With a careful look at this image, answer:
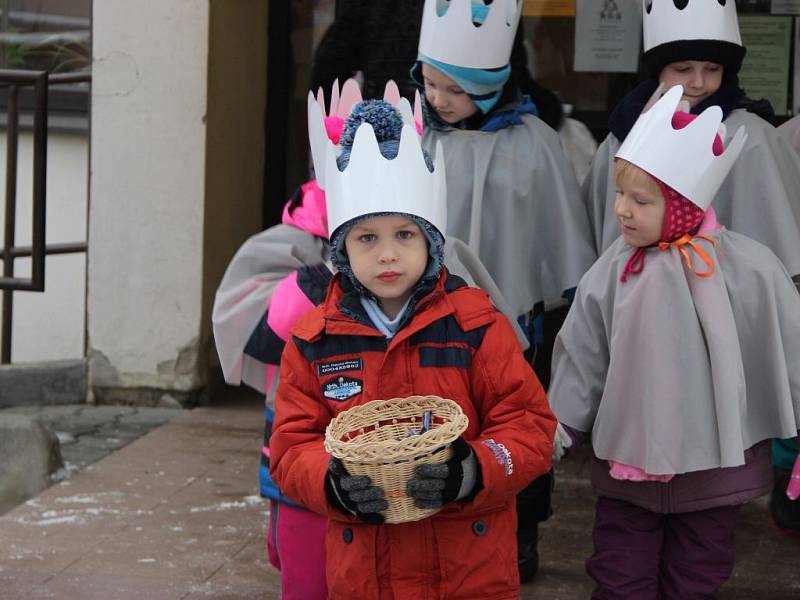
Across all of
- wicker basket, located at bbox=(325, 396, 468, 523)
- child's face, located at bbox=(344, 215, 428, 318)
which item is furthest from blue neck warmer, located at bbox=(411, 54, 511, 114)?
wicker basket, located at bbox=(325, 396, 468, 523)

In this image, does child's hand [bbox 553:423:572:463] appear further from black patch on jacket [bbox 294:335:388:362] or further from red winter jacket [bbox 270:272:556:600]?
black patch on jacket [bbox 294:335:388:362]

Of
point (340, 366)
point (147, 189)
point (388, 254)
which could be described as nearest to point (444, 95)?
point (388, 254)

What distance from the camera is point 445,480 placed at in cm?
280

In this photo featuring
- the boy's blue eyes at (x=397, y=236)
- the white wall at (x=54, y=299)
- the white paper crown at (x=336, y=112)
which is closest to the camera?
the boy's blue eyes at (x=397, y=236)

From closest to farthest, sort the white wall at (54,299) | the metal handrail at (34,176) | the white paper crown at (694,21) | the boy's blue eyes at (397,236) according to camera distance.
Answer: the boy's blue eyes at (397,236) < the white paper crown at (694,21) < the metal handrail at (34,176) < the white wall at (54,299)

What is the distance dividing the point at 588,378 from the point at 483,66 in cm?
106

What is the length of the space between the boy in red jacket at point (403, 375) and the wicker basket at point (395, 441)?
4.5 inches

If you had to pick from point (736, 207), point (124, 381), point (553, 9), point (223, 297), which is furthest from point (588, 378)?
point (124, 381)

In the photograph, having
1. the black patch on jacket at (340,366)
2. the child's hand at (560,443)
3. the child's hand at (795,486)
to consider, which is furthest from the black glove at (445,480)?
the child's hand at (795,486)

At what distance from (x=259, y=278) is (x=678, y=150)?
46.5 inches

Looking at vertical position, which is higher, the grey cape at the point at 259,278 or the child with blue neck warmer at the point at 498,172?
the child with blue neck warmer at the point at 498,172

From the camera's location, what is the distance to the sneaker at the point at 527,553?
444 centimetres

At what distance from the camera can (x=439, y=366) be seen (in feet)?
10.1

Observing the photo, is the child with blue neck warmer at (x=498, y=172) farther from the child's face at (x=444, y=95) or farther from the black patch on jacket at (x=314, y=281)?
the black patch on jacket at (x=314, y=281)
